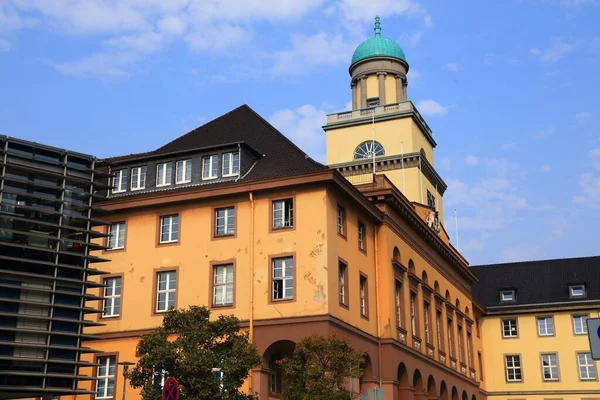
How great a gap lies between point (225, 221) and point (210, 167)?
10.6ft

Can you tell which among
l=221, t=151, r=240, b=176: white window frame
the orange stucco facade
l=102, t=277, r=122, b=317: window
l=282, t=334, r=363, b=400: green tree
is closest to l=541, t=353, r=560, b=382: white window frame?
the orange stucco facade

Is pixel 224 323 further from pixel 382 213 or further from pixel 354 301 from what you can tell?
pixel 382 213

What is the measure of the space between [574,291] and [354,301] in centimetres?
3888

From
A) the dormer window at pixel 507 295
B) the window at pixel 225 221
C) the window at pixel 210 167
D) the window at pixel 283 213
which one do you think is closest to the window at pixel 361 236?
the window at pixel 283 213

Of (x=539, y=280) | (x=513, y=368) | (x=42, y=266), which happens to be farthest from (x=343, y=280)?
(x=539, y=280)

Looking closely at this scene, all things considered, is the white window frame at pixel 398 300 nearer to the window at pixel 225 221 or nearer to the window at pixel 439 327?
the window at pixel 439 327

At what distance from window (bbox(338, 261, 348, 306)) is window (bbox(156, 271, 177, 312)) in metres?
7.88

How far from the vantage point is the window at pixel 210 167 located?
134ft

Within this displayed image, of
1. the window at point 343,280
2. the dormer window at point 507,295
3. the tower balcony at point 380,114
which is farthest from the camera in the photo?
the dormer window at point 507,295

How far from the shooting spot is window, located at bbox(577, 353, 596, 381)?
6862 cm

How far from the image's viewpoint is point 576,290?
71625 mm

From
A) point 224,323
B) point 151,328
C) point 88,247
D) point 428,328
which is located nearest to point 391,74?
point 428,328

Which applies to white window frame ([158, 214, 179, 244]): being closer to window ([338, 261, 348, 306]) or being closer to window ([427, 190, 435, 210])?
window ([338, 261, 348, 306])

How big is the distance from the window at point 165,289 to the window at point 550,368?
136 ft
